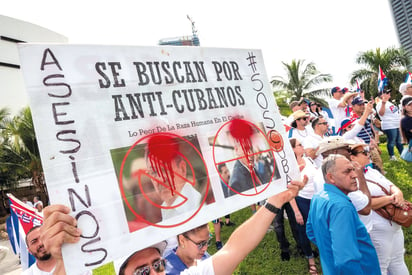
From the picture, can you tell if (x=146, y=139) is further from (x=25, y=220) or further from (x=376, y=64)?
(x=376, y=64)

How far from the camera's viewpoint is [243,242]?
63.0 inches

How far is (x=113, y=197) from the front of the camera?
126 centimetres

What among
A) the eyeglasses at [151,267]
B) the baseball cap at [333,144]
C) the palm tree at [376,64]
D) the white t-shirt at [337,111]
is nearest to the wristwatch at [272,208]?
the eyeglasses at [151,267]

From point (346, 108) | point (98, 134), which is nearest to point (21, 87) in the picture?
point (346, 108)

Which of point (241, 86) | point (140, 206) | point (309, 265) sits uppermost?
point (241, 86)

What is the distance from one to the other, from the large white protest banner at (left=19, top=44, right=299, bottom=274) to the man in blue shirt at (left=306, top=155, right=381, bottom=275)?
0.67 meters

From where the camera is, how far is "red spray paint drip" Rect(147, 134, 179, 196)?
1407 millimetres

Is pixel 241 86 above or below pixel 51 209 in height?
above

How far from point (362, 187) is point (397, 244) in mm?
581

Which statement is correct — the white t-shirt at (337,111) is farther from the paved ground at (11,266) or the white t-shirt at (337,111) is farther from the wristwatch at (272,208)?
the paved ground at (11,266)

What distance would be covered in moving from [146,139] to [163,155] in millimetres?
116

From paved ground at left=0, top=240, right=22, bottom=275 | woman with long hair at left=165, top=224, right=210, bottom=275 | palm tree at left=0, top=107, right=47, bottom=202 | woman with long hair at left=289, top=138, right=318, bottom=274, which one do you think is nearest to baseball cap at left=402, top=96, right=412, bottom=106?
woman with long hair at left=289, top=138, right=318, bottom=274

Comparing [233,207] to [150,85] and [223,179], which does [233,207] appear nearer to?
[223,179]

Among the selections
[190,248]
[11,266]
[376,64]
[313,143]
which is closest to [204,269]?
[190,248]
